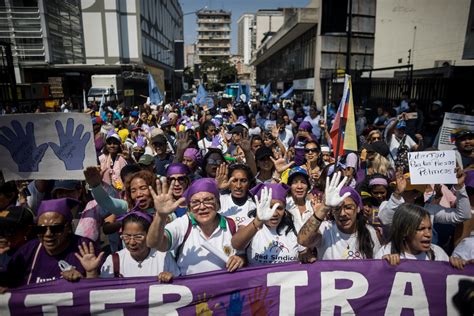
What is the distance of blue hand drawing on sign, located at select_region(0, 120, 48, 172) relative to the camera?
322 centimetres

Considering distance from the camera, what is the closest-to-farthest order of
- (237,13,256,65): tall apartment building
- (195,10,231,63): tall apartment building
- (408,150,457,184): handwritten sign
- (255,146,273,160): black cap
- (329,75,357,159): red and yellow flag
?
(408,150,457,184): handwritten sign, (255,146,273,160): black cap, (329,75,357,159): red and yellow flag, (237,13,256,65): tall apartment building, (195,10,231,63): tall apartment building

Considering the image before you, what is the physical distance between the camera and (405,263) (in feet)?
8.35

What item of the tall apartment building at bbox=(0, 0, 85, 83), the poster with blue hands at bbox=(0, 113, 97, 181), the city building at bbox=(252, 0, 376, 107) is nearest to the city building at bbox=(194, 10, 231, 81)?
the tall apartment building at bbox=(0, 0, 85, 83)

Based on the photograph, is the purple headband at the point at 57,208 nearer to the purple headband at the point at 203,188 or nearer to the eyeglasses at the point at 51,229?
the eyeglasses at the point at 51,229

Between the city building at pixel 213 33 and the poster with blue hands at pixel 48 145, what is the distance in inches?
4722

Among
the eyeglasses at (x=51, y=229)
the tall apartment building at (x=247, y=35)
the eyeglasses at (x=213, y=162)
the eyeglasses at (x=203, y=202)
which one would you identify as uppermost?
the tall apartment building at (x=247, y=35)

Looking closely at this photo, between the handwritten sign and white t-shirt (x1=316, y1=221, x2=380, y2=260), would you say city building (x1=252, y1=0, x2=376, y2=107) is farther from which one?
white t-shirt (x1=316, y1=221, x2=380, y2=260)

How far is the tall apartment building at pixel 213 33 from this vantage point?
11931 cm

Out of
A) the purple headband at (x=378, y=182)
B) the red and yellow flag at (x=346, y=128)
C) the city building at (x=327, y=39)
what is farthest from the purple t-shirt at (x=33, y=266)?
the city building at (x=327, y=39)

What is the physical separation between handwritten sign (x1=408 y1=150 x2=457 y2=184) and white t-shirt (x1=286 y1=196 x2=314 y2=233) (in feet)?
3.04

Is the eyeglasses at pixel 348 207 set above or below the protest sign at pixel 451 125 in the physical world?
below

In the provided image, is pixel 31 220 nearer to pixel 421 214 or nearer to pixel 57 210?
pixel 57 210

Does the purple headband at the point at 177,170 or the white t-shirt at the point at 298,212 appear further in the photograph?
the purple headband at the point at 177,170

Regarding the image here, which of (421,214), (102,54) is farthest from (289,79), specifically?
(421,214)
